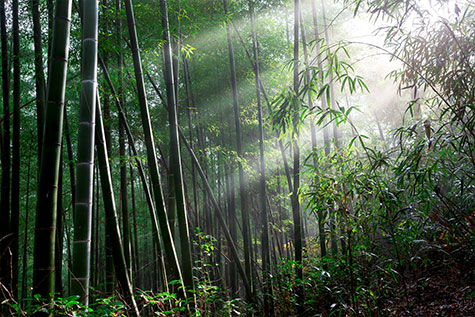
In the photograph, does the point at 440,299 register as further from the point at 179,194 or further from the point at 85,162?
the point at 85,162

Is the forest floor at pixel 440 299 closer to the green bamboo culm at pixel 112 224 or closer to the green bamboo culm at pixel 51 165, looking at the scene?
the green bamboo culm at pixel 112 224

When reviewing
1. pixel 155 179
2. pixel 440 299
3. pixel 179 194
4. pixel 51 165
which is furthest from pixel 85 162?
pixel 440 299

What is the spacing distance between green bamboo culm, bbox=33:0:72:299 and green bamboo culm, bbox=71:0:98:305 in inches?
4.7

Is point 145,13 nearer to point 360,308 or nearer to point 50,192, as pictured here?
point 50,192

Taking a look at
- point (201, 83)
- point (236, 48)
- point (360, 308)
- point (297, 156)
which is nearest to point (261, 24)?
point (236, 48)

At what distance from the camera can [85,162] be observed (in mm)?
1682

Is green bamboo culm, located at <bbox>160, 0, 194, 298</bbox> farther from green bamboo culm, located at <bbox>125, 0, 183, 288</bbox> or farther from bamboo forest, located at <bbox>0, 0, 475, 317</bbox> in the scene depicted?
green bamboo culm, located at <bbox>125, 0, 183, 288</bbox>

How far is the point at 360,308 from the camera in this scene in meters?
2.56

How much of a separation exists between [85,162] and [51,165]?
0.17 metres

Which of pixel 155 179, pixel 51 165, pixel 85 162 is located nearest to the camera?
pixel 51 165

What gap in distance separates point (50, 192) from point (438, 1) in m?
2.56

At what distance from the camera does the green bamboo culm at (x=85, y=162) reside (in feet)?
5.28

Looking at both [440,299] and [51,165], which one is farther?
[440,299]

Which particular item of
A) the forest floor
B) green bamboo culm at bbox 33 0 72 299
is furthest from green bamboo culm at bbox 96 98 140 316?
the forest floor
